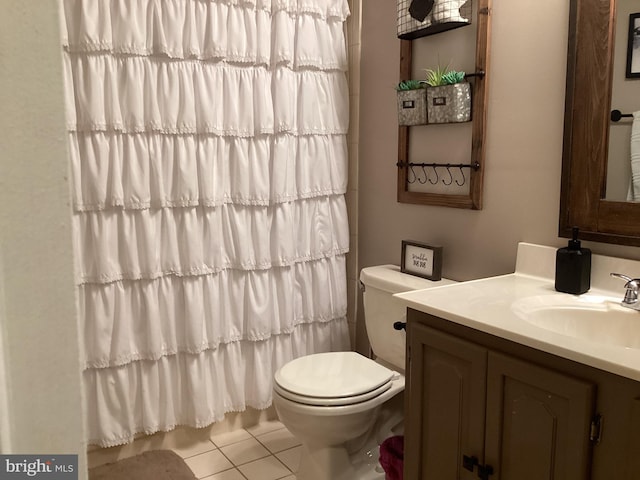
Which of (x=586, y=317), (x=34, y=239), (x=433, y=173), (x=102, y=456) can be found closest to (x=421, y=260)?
(x=433, y=173)

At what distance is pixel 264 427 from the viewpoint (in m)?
2.71

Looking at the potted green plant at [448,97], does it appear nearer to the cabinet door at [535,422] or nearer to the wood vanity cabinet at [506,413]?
the wood vanity cabinet at [506,413]

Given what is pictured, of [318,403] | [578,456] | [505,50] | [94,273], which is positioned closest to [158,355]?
[94,273]

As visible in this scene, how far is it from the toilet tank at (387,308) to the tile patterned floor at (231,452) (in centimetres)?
63

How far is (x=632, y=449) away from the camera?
1142 millimetres

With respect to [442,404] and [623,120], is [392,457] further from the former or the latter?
[623,120]

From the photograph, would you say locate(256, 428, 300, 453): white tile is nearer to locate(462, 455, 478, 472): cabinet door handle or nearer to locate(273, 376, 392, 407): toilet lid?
locate(273, 376, 392, 407): toilet lid

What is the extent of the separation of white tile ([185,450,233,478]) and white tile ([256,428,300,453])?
213 millimetres

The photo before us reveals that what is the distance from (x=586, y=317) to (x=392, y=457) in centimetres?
88

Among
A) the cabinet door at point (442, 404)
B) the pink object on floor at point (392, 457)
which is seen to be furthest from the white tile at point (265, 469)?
the cabinet door at point (442, 404)

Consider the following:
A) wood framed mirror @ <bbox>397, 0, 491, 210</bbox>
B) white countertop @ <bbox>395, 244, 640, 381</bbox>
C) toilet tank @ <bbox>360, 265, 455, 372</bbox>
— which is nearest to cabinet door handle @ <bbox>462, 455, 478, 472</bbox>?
white countertop @ <bbox>395, 244, 640, 381</bbox>

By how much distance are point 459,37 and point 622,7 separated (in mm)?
630

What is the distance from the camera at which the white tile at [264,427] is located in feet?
8.74

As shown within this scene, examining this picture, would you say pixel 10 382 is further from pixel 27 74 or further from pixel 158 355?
pixel 158 355
